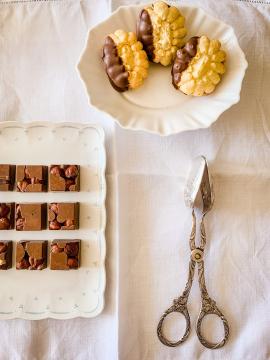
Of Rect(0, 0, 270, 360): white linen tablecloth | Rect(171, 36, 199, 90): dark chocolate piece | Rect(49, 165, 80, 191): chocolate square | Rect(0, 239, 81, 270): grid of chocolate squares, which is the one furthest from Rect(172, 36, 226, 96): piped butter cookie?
Rect(0, 239, 81, 270): grid of chocolate squares

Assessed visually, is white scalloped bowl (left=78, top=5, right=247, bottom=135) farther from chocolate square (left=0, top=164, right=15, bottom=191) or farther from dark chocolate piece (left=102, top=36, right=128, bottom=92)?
chocolate square (left=0, top=164, right=15, bottom=191)

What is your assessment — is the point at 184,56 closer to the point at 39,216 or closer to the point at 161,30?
the point at 161,30

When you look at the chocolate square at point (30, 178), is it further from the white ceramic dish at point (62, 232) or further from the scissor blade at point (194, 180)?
the scissor blade at point (194, 180)

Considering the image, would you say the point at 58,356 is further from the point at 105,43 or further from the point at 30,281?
the point at 105,43

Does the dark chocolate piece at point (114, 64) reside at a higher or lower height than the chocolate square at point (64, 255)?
higher

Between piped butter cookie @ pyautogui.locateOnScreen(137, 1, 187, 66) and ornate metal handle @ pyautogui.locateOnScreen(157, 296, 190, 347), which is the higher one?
piped butter cookie @ pyautogui.locateOnScreen(137, 1, 187, 66)

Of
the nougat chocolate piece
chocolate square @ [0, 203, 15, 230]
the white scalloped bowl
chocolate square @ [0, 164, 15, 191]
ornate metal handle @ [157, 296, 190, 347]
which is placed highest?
the white scalloped bowl

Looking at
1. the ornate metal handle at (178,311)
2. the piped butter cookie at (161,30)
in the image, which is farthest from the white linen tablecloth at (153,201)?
the piped butter cookie at (161,30)
